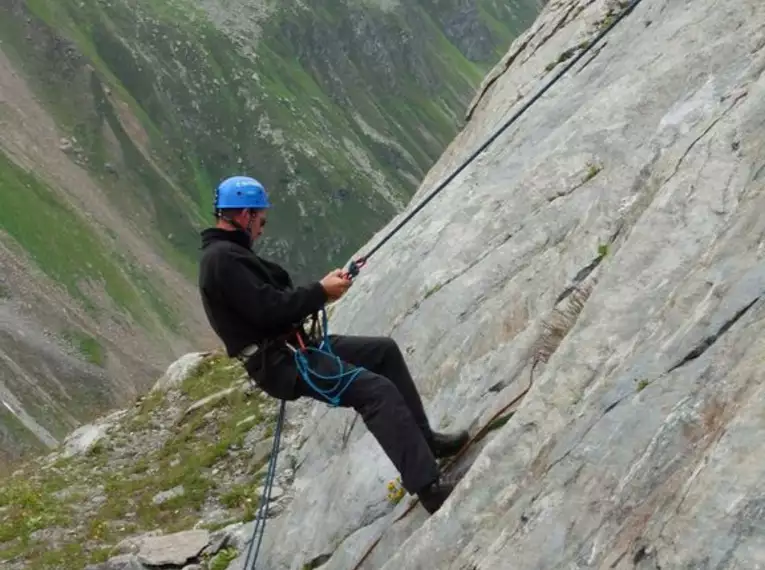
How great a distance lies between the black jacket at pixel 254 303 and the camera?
395 inches

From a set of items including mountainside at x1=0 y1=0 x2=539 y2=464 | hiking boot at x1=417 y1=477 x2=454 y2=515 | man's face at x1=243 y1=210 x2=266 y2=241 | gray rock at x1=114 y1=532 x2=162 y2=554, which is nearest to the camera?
hiking boot at x1=417 y1=477 x2=454 y2=515

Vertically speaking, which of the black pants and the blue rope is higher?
the blue rope

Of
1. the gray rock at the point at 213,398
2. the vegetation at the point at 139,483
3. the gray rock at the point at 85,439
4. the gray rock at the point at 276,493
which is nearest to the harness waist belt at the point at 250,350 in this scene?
the vegetation at the point at 139,483

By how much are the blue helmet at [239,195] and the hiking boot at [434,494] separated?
3.67 m

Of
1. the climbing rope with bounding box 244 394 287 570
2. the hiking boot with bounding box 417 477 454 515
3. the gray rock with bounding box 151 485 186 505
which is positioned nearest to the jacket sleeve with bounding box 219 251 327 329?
the climbing rope with bounding box 244 394 287 570

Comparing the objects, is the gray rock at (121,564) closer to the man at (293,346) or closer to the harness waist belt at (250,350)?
the man at (293,346)

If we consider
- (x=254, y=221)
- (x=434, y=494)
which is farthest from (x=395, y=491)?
(x=254, y=221)

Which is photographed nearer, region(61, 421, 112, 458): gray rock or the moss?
the moss

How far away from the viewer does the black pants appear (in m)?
9.75

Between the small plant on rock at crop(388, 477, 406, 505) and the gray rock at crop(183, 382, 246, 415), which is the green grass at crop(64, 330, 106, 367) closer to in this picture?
the gray rock at crop(183, 382, 246, 415)

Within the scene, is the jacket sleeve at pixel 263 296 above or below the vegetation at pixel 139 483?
above

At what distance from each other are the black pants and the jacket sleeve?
0.78m

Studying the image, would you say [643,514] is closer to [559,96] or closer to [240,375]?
[559,96]

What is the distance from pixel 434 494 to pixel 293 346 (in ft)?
8.05
